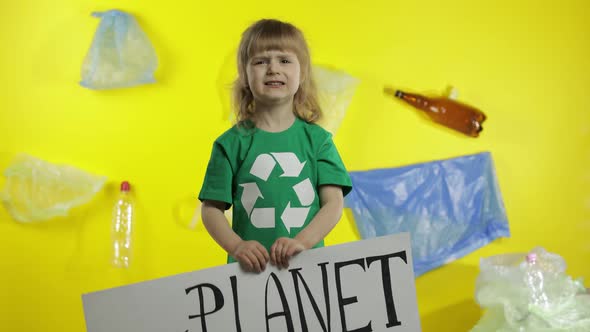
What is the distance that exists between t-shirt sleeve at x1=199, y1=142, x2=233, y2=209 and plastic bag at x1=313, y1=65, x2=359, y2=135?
1.23 m

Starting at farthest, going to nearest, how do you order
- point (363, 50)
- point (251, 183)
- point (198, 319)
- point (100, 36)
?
point (363, 50), point (100, 36), point (251, 183), point (198, 319)

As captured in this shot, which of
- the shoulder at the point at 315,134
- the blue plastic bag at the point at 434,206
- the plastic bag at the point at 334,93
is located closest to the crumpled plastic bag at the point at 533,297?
the blue plastic bag at the point at 434,206

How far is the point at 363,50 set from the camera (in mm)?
2328

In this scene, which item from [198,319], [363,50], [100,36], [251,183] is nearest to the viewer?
[198,319]

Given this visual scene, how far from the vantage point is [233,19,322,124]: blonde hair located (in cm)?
107

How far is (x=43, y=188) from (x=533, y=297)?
1.66 m

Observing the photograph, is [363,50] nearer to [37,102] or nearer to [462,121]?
[462,121]

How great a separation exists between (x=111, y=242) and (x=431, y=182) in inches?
46.7

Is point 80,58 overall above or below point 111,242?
above

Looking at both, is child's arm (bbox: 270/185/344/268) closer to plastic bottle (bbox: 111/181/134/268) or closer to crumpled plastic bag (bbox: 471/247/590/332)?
crumpled plastic bag (bbox: 471/247/590/332)

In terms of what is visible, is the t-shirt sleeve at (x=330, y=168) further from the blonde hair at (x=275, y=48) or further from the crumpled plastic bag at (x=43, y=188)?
the crumpled plastic bag at (x=43, y=188)

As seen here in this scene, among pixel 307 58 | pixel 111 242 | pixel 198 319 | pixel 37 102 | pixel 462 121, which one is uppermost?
pixel 37 102

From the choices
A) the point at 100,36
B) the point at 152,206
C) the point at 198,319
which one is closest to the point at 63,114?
the point at 100,36

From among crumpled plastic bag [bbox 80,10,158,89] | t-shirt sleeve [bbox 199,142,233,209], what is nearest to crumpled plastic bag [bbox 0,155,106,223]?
crumpled plastic bag [bbox 80,10,158,89]
